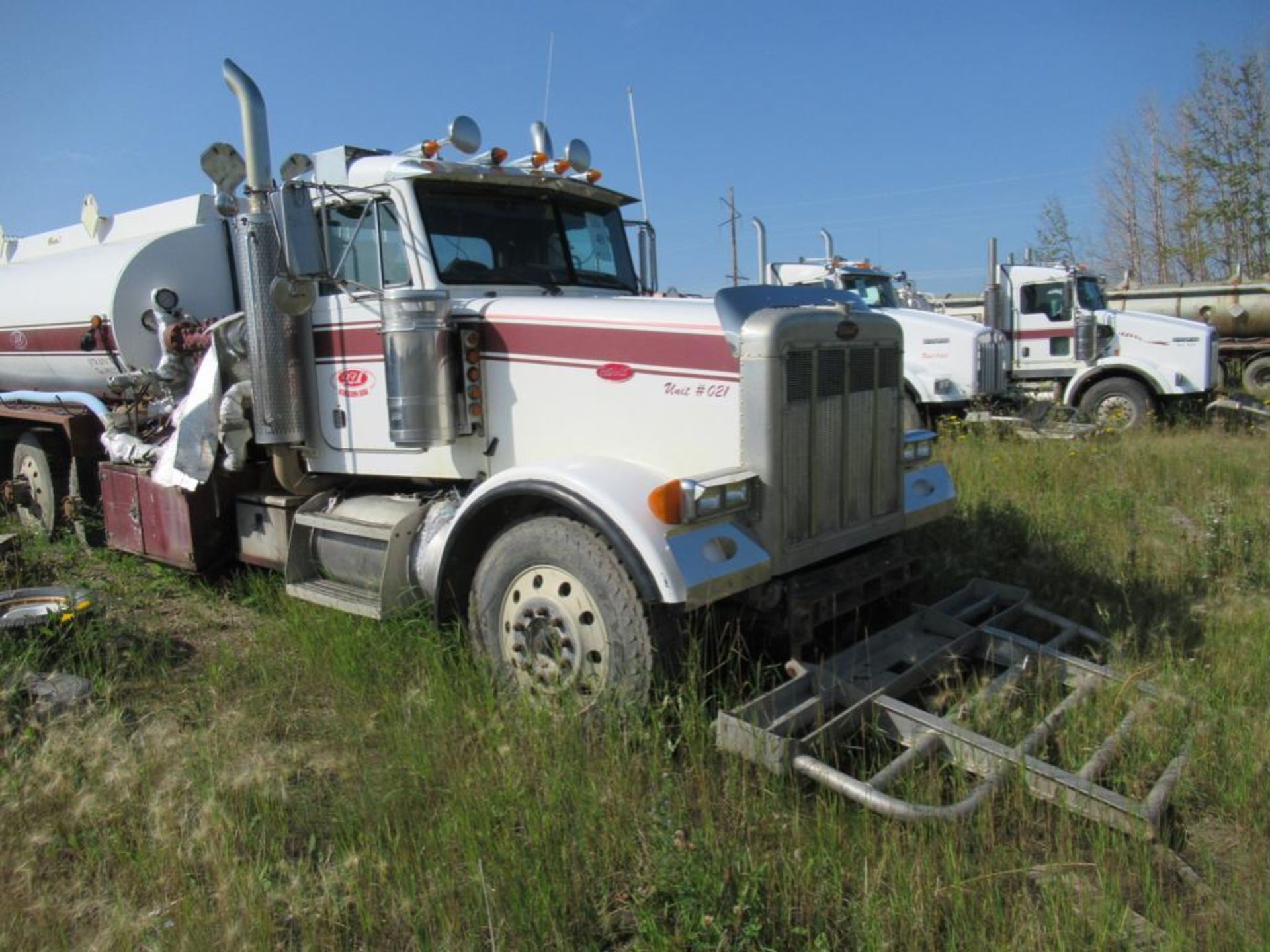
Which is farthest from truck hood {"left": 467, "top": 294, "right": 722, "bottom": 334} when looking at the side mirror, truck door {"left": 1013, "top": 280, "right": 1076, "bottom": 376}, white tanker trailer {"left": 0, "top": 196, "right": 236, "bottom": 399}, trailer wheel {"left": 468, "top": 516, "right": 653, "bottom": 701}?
truck door {"left": 1013, "top": 280, "right": 1076, "bottom": 376}

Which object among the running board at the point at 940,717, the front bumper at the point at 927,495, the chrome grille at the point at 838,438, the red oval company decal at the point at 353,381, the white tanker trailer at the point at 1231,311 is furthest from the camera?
the white tanker trailer at the point at 1231,311

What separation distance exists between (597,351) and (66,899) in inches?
111

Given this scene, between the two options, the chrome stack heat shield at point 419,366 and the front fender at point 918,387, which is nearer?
the chrome stack heat shield at point 419,366

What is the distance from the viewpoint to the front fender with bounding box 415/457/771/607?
11.7ft

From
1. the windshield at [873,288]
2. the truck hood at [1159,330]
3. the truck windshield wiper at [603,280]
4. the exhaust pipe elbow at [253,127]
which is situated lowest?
the truck hood at [1159,330]

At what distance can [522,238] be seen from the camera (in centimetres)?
536

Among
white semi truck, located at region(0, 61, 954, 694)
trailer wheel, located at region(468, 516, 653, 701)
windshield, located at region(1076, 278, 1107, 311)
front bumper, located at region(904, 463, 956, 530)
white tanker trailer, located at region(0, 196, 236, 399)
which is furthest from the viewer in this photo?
windshield, located at region(1076, 278, 1107, 311)

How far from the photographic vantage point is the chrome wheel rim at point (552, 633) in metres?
3.88

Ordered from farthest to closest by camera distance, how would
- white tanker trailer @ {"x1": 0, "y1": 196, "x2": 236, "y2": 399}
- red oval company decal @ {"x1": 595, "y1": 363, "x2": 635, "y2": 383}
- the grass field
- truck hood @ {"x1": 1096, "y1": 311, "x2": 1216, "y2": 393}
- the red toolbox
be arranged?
truck hood @ {"x1": 1096, "y1": 311, "x2": 1216, "y2": 393} → white tanker trailer @ {"x1": 0, "y1": 196, "x2": 236, "y2": 399} → the red toolbox → red oval company decal @ {"x1": 595, "y1": 363, "x2": 635, "y2": 383} → the grass field

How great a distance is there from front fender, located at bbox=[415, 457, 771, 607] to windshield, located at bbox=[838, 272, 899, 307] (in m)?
10.3

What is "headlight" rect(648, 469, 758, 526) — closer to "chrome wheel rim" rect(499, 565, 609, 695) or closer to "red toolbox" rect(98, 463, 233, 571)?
"chrome wheel rim" rect(499, 565, 609, 695)

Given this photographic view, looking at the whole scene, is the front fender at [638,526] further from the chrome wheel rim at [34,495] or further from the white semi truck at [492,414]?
the chrome wheel rim at [34,495]

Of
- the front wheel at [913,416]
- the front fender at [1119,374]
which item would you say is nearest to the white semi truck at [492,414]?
the front wheel at [913,416]

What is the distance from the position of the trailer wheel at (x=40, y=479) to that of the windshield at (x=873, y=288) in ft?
32.5
